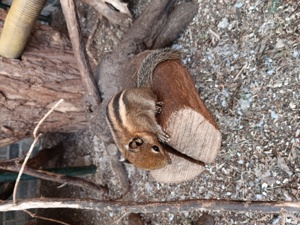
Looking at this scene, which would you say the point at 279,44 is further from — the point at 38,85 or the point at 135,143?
the point at 38,85

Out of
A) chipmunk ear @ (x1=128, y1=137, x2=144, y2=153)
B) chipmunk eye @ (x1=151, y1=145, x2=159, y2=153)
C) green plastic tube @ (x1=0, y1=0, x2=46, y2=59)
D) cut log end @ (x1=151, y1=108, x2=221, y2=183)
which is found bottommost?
green plastic tube @ (x1=0, y1=0, x2=46, y2=59)

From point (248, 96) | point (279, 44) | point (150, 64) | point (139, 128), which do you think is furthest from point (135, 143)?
point (279, 44)

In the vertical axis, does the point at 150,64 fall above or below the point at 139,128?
above

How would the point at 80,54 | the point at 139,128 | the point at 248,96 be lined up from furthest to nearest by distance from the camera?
the point at 80,54 → the point at 248,96 → the point at 139,128

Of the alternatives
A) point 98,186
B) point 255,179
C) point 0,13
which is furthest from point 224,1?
point 98,186

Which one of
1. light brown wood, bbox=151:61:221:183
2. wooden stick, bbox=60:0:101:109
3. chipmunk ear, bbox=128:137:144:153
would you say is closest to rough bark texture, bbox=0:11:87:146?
wooden stick, bbox=60:0:101:109

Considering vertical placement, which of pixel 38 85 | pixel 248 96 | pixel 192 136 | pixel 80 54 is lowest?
pixel 38 85

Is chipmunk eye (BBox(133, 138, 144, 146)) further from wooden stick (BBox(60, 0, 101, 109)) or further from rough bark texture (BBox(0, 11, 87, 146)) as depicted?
rough bark texture (BBox(0, 11, 87, 146))

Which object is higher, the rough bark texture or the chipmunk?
the chipmunk
